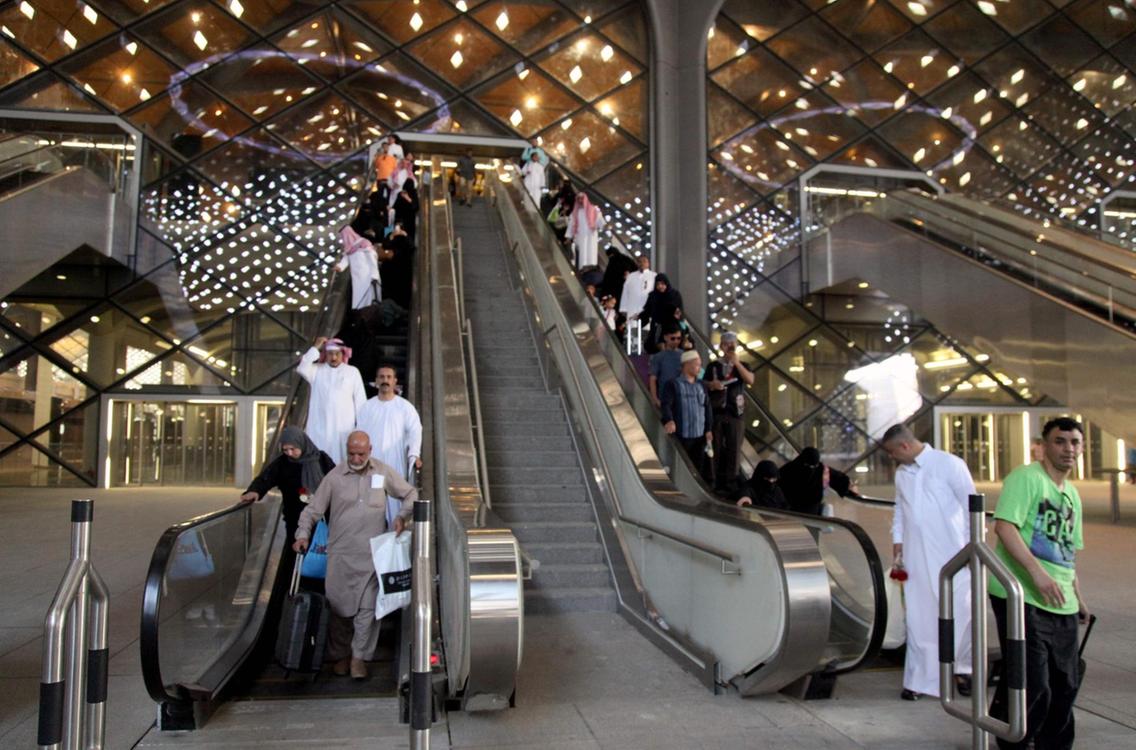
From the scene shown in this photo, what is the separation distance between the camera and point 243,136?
18703 millimetres

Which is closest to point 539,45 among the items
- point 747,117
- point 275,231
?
point 747,117

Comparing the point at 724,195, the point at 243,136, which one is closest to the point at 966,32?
the point at 724,195

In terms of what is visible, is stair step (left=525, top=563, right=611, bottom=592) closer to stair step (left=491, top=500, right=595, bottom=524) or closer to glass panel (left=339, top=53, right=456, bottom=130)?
stair step (left=491, top=500, right=595, bottom=524)

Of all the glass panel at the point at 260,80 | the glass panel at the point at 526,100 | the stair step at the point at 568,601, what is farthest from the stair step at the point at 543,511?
the glass panel at the point at 260,80

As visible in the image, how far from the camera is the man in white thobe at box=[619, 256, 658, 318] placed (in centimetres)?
1218

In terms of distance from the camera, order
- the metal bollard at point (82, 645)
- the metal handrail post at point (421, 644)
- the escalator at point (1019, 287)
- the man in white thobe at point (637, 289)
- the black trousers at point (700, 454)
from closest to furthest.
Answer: the metal bollard at point (82, 645)
the metal handrail post at point (421, 644)
the black trousers at point (700, 454)
the escalator at point (1019, 287)
the man in white thobe at point (637, 289)

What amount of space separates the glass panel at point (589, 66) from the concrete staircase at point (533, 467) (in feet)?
32.4

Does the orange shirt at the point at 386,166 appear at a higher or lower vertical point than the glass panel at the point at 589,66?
lower

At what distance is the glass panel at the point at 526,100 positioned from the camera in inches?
794

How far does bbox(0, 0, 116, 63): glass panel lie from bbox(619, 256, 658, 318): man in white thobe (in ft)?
40.7

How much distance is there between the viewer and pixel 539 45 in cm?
2056

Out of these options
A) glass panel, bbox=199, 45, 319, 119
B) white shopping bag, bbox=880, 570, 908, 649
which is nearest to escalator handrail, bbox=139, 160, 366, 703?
white shopping bag, bbox=880, 570, 908, 649

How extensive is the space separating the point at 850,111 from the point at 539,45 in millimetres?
6977

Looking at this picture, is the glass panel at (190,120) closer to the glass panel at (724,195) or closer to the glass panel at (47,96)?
the glass panel at (47,96)
